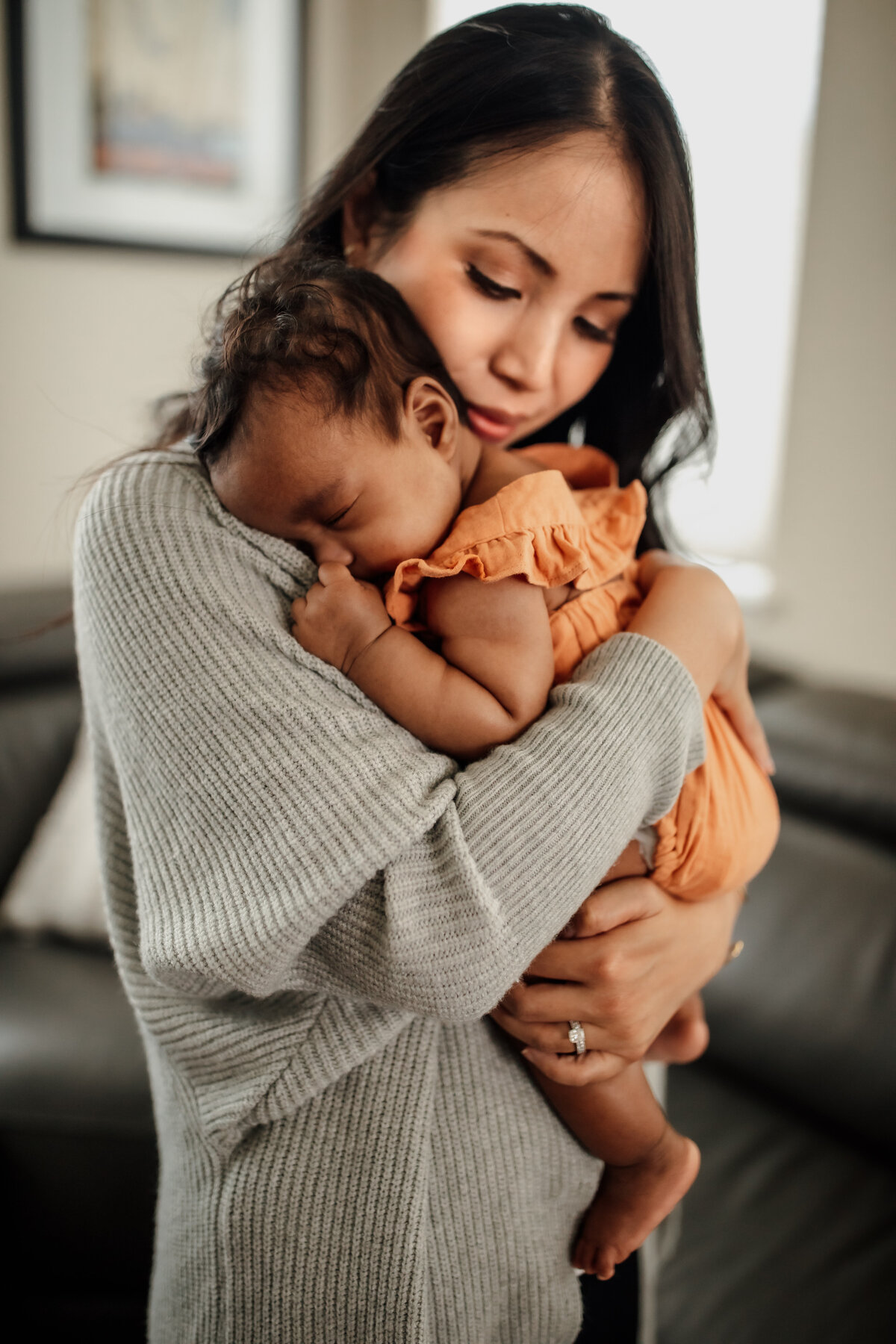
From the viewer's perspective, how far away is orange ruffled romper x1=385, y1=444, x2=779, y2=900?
29.0 inches

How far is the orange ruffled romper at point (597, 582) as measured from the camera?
0.74 meters

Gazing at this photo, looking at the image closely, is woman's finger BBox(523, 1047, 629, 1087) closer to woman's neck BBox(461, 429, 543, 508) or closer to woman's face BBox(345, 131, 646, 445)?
woman's neck BBox(461, 429, 543, 508)

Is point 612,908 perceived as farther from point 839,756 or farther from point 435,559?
point 839,756

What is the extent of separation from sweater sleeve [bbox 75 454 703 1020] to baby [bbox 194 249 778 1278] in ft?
0.14

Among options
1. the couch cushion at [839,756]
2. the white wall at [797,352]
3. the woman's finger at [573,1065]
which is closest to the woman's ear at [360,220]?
the white wall at [797,352]

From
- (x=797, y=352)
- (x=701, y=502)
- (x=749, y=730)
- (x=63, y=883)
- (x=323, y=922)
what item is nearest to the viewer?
(x=323, y=922)

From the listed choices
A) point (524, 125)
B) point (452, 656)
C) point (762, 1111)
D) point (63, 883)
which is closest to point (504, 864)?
point (452, 656)

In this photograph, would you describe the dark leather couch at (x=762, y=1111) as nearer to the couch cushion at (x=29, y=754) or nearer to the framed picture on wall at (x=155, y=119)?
the couch cushion at (x=29, y=754)

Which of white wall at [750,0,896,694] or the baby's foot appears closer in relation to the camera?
the baby's foot

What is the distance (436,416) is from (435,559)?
15 cm

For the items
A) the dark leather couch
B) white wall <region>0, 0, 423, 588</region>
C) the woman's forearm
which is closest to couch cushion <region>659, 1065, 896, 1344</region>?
the dark leather couch

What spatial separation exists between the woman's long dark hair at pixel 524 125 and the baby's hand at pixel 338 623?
12.2 inches

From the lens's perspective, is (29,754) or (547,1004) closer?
(547,1004)

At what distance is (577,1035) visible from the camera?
750 millimetres
